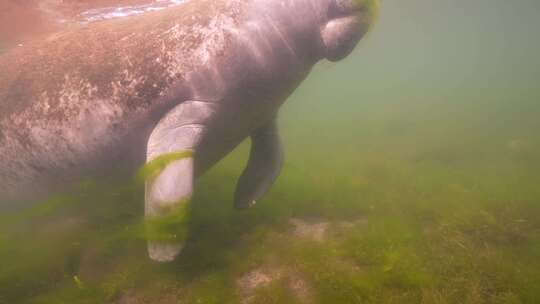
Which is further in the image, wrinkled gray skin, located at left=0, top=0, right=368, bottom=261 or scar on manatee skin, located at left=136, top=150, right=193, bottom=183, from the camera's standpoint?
wrinkled gray skin, located at left=0, top=0, right=368, bottom=261

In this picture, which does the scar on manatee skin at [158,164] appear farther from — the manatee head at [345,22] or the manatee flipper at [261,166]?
the manatee head at [345,22]

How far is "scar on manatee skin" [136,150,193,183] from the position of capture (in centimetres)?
355

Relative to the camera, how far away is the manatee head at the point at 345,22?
12.5ft

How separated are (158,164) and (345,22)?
2515 mm

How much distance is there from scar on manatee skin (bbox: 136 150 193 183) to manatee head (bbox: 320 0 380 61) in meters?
2.04

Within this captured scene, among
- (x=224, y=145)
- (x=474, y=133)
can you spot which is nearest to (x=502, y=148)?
(x=474, y=133)

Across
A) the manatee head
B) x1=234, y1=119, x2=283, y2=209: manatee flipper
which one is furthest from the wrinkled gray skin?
x1=234, y1=119, x2=283, y2=209: manatee flipper

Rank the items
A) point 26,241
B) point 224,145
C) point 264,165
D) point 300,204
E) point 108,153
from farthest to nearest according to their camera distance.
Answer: point 300,204 < point 264,165 < point 26,241 < point 224,145 < point 108,153

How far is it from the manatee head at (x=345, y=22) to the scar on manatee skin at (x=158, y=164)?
2.04m

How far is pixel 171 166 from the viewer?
3553 millimetres

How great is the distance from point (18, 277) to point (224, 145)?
3046mm

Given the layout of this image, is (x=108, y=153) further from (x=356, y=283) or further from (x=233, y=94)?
(x=356, y=283)

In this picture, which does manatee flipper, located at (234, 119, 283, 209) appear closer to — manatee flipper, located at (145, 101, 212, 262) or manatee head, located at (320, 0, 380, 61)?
manatee flipper, located at (145, 101, 212, 262)

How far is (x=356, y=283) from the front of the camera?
13.1 ft
